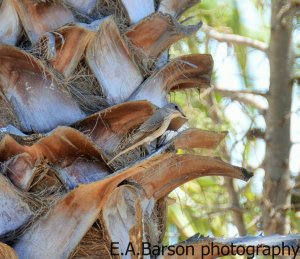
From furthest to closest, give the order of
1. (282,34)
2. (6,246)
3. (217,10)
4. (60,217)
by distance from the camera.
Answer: (217,10)
(282,34)
(60,217)
(6,246)

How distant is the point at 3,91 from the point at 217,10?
2.54 meters

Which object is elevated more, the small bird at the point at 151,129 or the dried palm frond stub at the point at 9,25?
the dried palm frond stub at the point at 9,25

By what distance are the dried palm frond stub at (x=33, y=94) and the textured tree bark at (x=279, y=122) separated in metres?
1.95

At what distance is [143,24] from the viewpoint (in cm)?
192

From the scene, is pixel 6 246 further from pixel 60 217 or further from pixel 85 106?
pixel 85 106

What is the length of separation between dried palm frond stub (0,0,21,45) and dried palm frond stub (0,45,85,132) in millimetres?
78

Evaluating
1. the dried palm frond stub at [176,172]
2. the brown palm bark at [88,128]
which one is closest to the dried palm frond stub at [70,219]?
the brown palm bark at [88,128]

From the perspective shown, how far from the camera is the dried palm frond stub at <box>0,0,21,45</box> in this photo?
5.92 ft

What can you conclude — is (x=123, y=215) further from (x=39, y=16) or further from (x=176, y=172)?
(x=39, y=16)

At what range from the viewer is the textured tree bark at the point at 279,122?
3.60m

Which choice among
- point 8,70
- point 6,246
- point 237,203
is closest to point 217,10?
point 237,203

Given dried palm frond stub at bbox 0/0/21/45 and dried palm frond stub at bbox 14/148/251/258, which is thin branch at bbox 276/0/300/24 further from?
dried palm frond stub at bbox 14/148/251/258

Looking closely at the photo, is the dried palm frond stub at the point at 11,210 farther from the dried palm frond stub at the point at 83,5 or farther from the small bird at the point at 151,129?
the dried palm frond stub at the point at 83,5

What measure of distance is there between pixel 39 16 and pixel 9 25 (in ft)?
0.24
